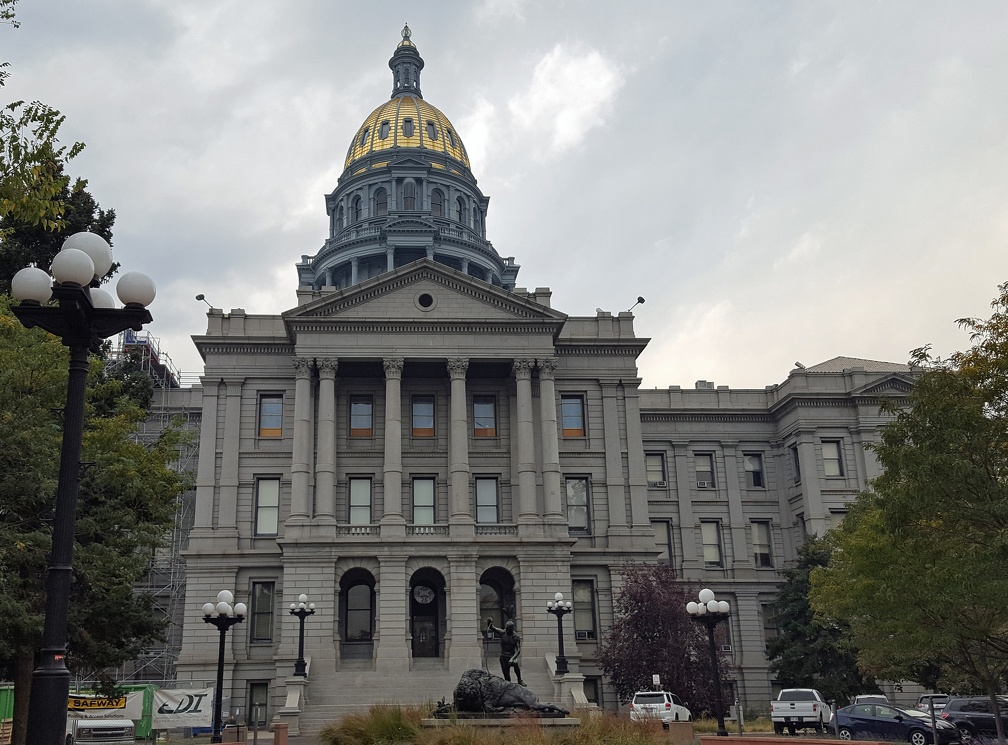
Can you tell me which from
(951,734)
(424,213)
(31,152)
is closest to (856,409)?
(951,734)

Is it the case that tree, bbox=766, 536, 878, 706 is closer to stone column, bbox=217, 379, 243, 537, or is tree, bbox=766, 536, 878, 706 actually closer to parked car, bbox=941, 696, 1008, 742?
parked car, bbox=941, 696, 1008, 742

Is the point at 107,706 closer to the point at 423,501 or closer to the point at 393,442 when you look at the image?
the point at 393,442

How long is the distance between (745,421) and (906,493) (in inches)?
1509

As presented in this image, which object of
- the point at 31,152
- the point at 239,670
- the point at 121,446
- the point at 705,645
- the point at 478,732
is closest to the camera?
the point at 31,152

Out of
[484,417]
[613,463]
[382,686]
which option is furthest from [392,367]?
[382,686]

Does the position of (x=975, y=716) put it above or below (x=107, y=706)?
below

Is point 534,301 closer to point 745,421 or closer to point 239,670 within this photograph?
point 745,421

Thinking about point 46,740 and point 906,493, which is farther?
point 906,493

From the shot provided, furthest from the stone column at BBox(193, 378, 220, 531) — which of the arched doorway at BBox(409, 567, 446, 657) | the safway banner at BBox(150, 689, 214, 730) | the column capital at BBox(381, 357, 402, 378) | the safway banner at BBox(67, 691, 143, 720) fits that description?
the safway banner at BBox(67, 691, 143, 720)

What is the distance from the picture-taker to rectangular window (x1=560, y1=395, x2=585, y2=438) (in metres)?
52.3

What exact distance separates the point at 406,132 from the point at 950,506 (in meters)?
66.5

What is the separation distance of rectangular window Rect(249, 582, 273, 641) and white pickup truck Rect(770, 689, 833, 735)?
23.1m

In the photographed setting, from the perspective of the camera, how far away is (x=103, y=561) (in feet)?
80.8

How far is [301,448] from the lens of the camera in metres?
48.0
